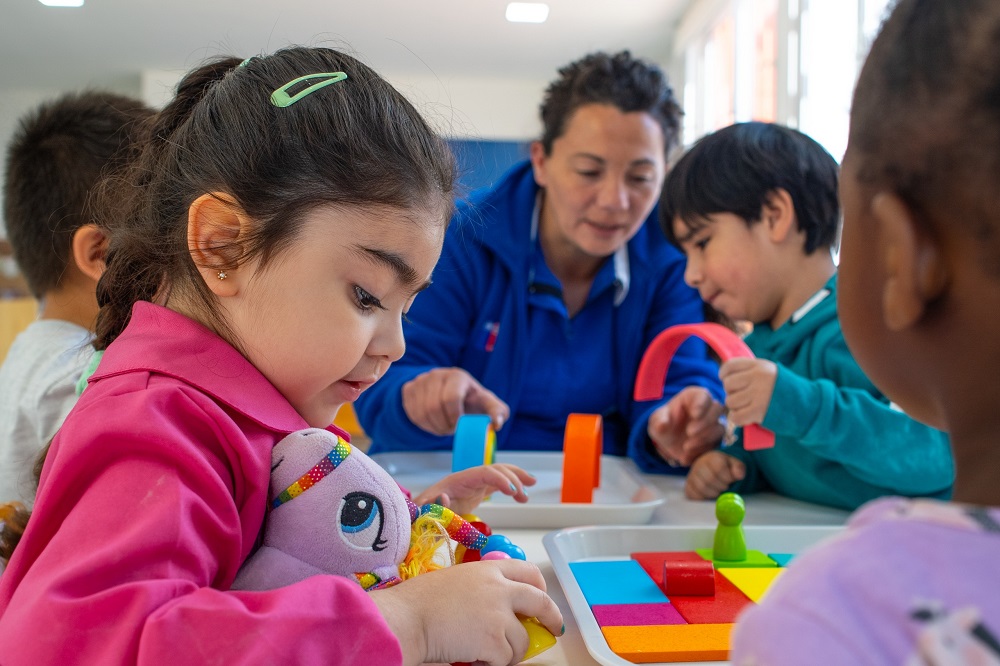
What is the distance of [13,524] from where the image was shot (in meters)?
0.72

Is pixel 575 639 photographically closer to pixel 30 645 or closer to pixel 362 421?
pixel 30 645

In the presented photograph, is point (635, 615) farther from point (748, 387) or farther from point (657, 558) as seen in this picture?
point (748, 387)

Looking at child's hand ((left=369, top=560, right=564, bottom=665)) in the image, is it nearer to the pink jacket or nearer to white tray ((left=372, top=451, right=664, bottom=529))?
the pink jacket

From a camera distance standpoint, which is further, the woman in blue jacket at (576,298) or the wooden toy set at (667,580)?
the woman in blue jacket at (576,298)

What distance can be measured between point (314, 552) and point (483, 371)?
3.74 ft

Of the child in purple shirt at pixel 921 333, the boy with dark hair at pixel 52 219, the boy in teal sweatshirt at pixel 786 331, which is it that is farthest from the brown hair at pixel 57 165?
the child in purple shirt at pixel 921 333

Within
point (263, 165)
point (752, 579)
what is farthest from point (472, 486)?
point (263, 165)

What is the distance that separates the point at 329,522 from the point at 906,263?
0.39 m

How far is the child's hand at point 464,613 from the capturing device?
1.79 ft

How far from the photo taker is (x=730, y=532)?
90cm

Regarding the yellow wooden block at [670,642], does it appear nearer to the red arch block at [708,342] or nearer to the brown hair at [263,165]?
the brown hair at [263,165]

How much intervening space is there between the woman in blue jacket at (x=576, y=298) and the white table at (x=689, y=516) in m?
0.32

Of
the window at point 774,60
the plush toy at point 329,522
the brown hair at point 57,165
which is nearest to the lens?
the plush toy at point 329,522

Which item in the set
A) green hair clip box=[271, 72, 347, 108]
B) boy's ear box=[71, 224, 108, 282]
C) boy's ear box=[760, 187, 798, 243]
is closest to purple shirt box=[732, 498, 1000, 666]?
green hair clip box=[271, 72, 347, 108]
